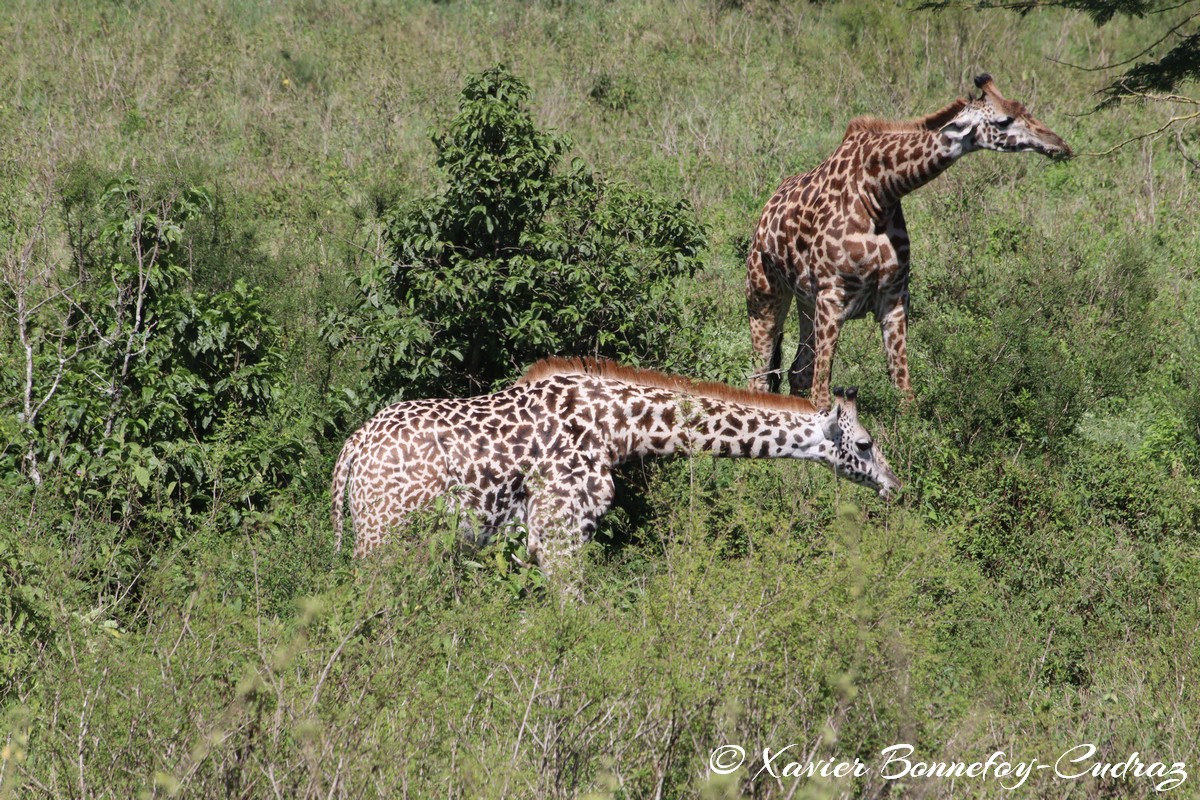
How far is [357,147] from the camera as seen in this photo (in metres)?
15.0

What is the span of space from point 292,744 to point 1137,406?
7793 mm

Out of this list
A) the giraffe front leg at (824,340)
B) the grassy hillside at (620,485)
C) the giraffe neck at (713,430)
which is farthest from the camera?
the giraffe front leg at (824,340)

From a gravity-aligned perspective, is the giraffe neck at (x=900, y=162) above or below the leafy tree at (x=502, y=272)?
above

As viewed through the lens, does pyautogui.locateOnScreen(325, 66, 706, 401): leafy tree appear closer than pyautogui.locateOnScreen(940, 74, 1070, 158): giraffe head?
Yes

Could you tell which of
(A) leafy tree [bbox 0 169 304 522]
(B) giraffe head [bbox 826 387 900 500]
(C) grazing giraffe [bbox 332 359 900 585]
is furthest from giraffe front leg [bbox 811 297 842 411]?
(A) leafy tree [bbox 0 169 304 522]

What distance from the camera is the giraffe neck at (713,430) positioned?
7680mm

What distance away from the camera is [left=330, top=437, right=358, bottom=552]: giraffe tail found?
24.3 feet

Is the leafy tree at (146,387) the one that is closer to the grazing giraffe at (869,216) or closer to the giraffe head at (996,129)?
the grazing giraffe at (869,216)

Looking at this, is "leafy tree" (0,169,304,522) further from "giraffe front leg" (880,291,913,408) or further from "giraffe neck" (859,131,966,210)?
"giraffe neck" (859,131,966,210)

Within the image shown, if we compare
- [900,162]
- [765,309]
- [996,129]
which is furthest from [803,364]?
[996,129]

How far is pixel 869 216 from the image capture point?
951 cm

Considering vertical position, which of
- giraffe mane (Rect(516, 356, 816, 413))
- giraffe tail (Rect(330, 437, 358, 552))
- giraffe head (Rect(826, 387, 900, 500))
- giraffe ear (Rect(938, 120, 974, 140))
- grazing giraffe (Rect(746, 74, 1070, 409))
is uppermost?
giraffe ear (Rect(938, 120, 974, 140))

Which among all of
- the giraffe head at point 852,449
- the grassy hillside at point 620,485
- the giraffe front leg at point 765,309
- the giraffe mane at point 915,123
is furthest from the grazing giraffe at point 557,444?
the giraffe mane at point 915,123

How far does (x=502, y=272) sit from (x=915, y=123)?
322cm
